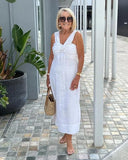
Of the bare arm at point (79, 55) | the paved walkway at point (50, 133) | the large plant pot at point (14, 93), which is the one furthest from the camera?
the large plant pot at point (14, 93)

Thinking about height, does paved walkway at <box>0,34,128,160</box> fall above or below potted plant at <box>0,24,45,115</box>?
below

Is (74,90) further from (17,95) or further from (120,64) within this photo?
(120,64)

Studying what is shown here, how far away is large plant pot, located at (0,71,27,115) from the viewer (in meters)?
4.26

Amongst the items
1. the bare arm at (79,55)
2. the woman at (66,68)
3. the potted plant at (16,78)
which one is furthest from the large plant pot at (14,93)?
the bare arm at (79,55)

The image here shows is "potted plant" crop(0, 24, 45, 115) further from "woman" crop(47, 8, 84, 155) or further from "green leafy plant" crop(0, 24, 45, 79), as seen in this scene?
"woman" crop(47, 8, 84, 155)

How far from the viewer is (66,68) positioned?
2869 mm

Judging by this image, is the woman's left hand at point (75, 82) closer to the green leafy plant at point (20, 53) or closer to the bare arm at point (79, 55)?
the bare arm at point (79, 55)

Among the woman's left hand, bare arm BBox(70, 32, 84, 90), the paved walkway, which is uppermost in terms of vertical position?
bare arm BBox(70, 32, 84, 90)

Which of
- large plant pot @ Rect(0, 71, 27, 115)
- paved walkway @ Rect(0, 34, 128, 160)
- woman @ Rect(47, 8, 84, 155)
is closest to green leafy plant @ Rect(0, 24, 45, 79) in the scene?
large plant pot @ Rect(0, 71, 27, 115)

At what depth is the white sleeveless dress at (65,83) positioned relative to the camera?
284 cm

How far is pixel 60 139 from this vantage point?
11.5 ft

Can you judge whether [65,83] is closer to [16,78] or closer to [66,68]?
[66,68]

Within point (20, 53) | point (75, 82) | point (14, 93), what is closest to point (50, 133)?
point (14, 93)

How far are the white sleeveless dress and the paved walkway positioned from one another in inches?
16.0
